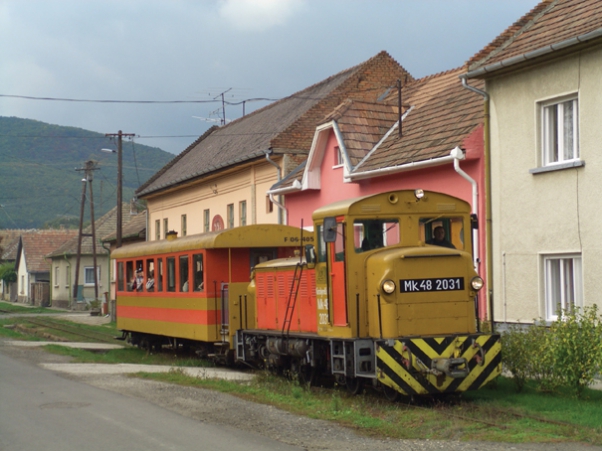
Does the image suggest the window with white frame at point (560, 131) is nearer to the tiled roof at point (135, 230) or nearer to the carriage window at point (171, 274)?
the carriage window at point (171, 274)

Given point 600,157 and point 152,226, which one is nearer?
point 600,157

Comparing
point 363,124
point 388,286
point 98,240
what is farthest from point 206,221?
point 98,240

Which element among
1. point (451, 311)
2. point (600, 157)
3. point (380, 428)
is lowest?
point (380, 428)

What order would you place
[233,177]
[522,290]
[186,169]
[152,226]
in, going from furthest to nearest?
1. [152,226]
2. [186,169]
3. [233,177]
4. [522,290]

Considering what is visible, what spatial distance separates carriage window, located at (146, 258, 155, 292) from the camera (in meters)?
22.2

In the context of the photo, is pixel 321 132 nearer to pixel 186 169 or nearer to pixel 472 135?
pixel 472 135

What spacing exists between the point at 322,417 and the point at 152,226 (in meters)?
32.8

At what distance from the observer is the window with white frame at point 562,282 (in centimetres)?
1603

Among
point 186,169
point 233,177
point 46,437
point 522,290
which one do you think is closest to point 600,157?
point 522,290

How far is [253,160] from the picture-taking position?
3094 centimetres

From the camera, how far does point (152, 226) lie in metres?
43.3

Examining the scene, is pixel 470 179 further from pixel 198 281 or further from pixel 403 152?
pixel 198 281

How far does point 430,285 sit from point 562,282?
4842 mm

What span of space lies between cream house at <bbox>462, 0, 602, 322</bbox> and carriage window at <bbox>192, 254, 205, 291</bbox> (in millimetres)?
5915
